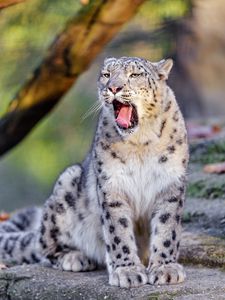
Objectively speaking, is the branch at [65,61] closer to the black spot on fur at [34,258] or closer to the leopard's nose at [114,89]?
the black spot on fur at [34,258]

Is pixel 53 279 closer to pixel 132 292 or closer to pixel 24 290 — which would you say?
pixel 24 290

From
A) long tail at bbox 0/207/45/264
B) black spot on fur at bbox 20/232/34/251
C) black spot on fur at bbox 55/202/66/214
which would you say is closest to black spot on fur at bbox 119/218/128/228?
black spot on fur at bbox 55/202/66/214

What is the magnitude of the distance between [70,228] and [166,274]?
98 cm

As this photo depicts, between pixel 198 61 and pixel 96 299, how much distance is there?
7.00 metres

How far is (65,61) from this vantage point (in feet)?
24.4

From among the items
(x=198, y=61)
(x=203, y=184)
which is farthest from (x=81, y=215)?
(x=198, y=61)

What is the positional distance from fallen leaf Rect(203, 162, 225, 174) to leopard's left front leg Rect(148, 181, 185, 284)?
1916mm

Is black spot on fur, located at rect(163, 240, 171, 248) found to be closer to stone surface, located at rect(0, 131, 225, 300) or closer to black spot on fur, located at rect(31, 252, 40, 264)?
stone surface, located at rect(0, 131, 225, 300)

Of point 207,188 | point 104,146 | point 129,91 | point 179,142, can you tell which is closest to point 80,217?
point 104,146

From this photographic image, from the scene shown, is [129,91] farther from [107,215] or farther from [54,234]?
[54,234]

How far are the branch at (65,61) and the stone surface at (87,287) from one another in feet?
6.28

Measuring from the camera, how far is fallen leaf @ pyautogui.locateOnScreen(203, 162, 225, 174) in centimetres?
756

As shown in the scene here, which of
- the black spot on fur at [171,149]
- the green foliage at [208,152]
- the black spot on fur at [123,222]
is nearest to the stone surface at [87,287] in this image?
the black spot on fur at [123,222]

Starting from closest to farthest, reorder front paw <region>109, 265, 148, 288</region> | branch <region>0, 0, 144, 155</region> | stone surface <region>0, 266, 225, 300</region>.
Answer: stone surface <region>0, 266, 225, 300</region> → front paw <region>109, 265, 148, 288</region> → branch <region>0, 0, 144, 155</region>
